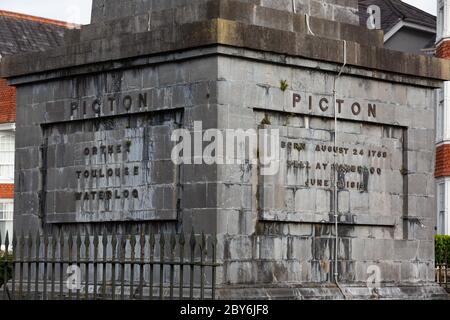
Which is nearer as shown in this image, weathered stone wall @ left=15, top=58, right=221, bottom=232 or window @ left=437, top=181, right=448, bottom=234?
weathered stone wall @ left=15, top=58, right=221, bottom=232

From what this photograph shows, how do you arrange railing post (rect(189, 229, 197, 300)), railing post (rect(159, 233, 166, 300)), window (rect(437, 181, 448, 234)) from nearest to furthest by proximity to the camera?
railing post (rect(189, 229, 197, 300))
railing post (rect(159, 233, 166, 300))
window (rect(437, 181, 448, 234))

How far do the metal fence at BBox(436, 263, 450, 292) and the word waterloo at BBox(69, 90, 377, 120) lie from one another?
3597mm

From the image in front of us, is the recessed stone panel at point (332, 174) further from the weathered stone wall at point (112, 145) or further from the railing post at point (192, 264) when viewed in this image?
the railing post at point (192, 264)

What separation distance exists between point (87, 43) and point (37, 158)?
6.67ft

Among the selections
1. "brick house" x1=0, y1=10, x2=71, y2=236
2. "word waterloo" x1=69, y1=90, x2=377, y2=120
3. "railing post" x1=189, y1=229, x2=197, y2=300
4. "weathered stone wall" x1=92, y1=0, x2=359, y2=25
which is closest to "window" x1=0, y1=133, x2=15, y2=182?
"brick house" x1=0, y1=10, x2=71, y2=236

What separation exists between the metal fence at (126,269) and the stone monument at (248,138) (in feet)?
1.21

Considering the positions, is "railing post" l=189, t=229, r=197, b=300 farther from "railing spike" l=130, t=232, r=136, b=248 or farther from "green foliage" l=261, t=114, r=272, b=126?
"green foliage" l=261, t=114, r=272, b=126

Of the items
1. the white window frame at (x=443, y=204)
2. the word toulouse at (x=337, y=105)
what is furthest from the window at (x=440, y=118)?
the word toulouse at (x=337, y=105)

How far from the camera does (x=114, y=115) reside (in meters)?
18.8

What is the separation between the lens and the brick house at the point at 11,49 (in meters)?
47.1

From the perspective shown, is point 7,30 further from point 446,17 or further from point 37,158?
point 37,158

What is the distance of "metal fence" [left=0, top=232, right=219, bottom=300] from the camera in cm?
→ 1627
